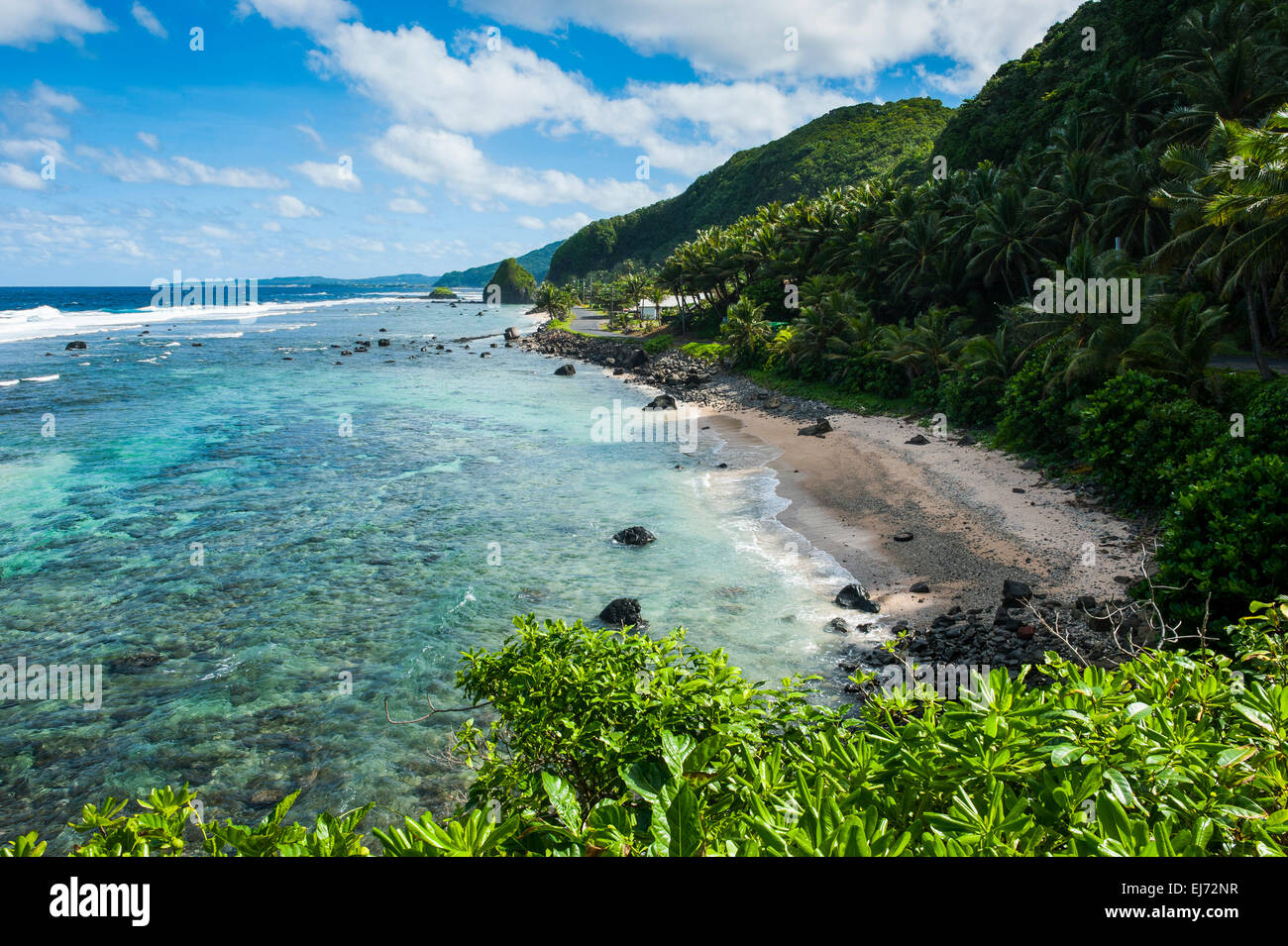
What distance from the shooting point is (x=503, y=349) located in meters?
81.2

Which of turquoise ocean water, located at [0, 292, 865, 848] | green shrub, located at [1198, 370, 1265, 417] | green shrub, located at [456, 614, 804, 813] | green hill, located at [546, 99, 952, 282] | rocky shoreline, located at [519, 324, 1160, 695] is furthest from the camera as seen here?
green hill, located at [546, 99, 952, 282]

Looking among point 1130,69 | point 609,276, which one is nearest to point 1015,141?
point 1130,69

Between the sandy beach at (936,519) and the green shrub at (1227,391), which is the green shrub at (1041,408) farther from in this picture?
the green shrub at (1227,391)

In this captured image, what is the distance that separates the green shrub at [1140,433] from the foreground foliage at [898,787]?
1651 centimetres

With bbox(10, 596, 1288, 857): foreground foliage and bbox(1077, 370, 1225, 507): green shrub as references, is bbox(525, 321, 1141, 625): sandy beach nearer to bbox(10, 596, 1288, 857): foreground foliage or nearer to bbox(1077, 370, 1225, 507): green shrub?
bbox(1077, 370, 1225, 507): green shrub

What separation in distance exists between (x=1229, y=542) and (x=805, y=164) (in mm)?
140449

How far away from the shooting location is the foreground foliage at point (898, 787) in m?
Result: 2.67

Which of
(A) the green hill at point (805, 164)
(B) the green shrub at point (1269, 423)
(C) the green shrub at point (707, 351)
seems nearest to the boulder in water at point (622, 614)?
(B) the green shrub at point (1269, 423)

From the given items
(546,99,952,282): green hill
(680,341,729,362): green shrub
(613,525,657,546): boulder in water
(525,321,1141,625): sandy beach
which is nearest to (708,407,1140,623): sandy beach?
(525,321,1141,625): sandy beach

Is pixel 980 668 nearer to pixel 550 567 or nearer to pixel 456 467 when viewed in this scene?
pixel 550 567

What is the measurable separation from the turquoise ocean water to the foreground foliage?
27.7 ft

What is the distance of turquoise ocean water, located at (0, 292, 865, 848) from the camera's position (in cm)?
1234
